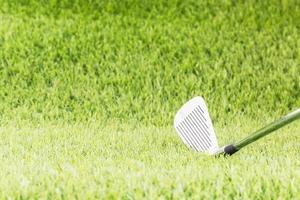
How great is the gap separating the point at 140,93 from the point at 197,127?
2.21 metres

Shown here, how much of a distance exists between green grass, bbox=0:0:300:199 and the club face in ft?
0.47

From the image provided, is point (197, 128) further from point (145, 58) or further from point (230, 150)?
point (145, 58)

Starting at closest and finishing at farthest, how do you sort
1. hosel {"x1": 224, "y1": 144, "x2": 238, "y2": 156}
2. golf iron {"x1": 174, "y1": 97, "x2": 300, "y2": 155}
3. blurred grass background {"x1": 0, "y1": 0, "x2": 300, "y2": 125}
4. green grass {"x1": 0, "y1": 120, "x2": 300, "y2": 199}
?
green grass {"x1": 0, "y1": 120, "x2": 300, "y2": 199}, hosel {"x1": 224, "y1": 144, "x2": 238, "y2": 156}, golf iron {"x1": 174, "y1": 97, "x2": 300, "y2": 155}, blurred grass background {"x1": 0, "y1": 0, "x2": 300, "y2": 125}

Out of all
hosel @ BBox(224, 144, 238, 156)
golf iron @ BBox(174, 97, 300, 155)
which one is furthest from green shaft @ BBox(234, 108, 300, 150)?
golf iron @ BBox(174, 97, 300, 155)

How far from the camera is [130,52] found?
821cm

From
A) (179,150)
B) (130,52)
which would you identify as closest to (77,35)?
(130,52)

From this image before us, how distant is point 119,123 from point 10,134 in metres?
1.23

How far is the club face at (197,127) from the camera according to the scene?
17.3 ft

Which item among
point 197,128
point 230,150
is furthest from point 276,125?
point 197,128

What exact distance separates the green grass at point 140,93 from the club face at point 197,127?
0.47ft

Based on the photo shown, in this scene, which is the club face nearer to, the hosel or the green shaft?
the hosel

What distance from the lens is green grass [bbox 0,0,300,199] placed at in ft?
13.7

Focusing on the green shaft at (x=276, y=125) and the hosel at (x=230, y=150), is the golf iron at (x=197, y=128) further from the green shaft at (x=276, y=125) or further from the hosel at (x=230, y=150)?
the green shaft at (x=276, y=125)

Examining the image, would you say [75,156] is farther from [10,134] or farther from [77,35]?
[77,35]
